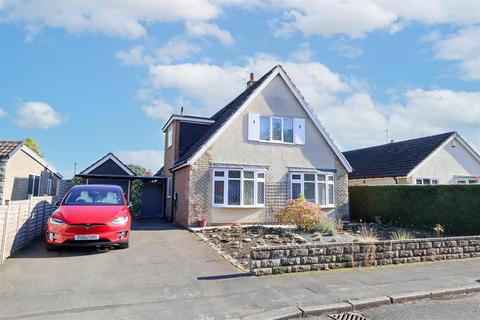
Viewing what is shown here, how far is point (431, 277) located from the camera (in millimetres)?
7914

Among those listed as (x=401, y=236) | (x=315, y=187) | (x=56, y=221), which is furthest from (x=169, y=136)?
(x=401, y=236)

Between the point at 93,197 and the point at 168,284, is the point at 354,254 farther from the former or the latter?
the point at 93,197

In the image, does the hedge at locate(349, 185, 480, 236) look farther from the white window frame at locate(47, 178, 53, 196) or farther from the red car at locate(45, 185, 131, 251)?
the white window frame at locate(47, 178, 53, 196)

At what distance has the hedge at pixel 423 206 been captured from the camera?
13.4 metres

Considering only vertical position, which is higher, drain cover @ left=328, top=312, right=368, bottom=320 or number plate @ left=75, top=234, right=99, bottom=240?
number plate @ left=75, top=234, right=99, bottom=240

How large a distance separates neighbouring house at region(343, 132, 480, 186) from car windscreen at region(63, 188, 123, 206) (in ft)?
55.3

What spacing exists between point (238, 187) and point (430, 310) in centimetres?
1017

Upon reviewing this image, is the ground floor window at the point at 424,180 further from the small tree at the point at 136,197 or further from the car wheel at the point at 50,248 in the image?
the car wheel at the point at 50,248

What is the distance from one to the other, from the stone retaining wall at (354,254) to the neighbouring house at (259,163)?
7.03 meters

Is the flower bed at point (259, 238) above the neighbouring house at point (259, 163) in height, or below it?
below

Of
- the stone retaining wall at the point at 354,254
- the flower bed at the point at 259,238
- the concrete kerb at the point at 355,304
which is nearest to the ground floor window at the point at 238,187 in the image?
the flower bed at the point at 259,238

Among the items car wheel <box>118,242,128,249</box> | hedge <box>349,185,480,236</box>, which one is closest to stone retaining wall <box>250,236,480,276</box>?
hedge <box>349,185,480,236</box>

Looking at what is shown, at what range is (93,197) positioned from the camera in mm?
10461

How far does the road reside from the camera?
5586 millimetres
